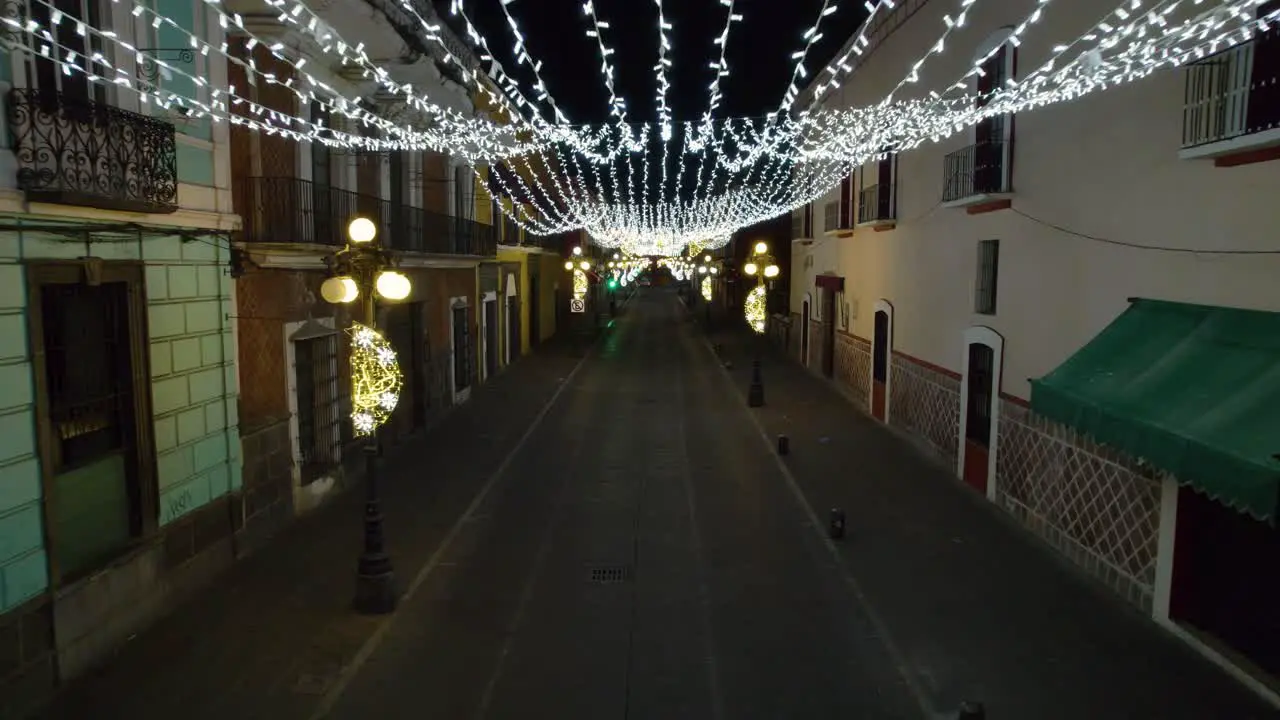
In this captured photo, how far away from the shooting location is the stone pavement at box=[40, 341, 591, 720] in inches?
274

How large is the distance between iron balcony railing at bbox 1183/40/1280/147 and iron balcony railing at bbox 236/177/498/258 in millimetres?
10310

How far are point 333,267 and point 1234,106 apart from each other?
28.6 feet

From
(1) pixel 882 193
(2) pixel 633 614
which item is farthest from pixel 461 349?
(2) pixel 633 614

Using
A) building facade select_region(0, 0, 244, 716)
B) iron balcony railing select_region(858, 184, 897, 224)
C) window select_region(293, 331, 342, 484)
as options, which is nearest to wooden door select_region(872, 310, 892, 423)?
iron balcony railing select_region(858, 184, 897, 224)

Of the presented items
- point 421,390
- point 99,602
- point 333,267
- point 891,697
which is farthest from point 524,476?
point 891,697

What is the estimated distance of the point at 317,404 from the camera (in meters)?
12.9

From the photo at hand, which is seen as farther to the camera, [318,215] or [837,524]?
[318,215]

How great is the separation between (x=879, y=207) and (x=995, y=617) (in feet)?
40.1

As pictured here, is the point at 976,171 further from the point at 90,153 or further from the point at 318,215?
the point at 90,153

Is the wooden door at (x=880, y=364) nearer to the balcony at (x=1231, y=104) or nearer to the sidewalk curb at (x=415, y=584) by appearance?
the sidewalk curb at (x=415, y=584)

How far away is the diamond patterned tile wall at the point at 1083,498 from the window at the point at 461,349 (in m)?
13.0

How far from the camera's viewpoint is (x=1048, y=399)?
29.3 ft

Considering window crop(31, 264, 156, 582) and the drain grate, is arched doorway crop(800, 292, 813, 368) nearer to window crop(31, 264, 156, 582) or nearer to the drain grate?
the drain grate

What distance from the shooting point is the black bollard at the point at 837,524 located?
1092cm
